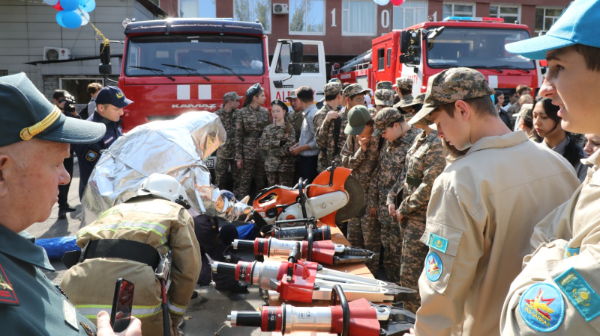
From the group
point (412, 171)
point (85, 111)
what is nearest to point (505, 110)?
point (412, 171)

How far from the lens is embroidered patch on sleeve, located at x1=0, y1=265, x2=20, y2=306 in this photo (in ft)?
2.88

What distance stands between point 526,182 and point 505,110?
21.4 ft

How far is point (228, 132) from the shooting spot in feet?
22.4

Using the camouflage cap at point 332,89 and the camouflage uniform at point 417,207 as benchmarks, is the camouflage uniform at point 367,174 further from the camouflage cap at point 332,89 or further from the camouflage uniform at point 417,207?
the camouflage cap at point 332,89

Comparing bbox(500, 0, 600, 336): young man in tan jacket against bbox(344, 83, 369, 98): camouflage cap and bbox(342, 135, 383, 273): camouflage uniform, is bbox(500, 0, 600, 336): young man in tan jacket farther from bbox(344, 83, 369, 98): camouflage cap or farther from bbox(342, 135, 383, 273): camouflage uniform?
bbox(344, 83, 369, 98): camouflage cap

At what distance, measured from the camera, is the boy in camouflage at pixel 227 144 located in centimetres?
640

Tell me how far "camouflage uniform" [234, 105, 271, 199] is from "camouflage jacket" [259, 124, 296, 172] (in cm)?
23

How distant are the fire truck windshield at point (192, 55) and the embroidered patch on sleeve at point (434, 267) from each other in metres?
5.33

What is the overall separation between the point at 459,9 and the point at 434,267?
67.5ft

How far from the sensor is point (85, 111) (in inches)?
294

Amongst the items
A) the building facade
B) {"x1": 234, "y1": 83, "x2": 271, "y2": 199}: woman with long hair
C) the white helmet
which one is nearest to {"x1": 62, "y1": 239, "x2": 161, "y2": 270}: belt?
the white helmet

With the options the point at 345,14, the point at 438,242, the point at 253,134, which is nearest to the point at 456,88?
the point at 438,242

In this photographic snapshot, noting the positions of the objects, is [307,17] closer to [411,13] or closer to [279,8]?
[279,8]

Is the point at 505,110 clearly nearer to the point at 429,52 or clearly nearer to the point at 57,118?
the point at 429,52
